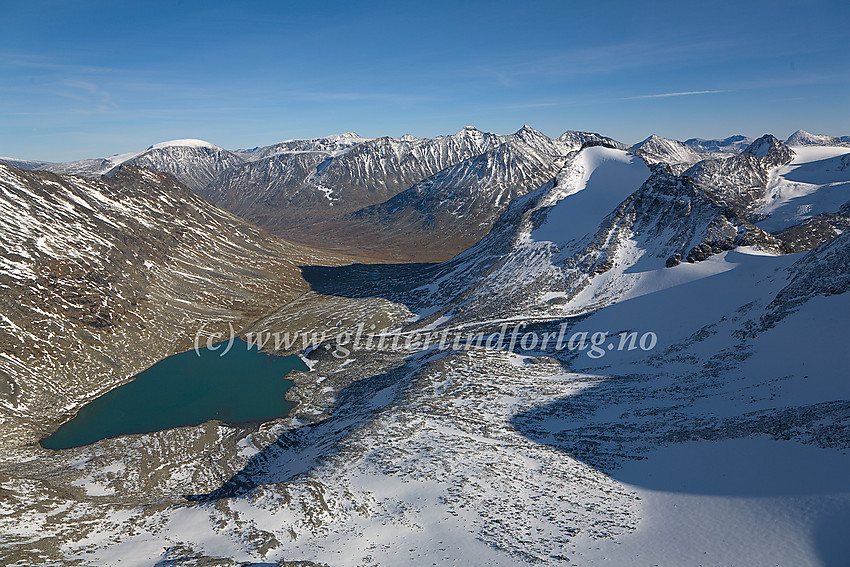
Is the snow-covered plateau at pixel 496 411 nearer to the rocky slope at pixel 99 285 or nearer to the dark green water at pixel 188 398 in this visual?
the rocky slope at pixel 99 285

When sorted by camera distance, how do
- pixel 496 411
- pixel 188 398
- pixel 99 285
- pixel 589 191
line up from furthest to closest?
pixel 589 191, pixel 99 285, pixel 188 398, pixel 496 411

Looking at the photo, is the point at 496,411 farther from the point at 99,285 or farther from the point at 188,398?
the point at 99,285

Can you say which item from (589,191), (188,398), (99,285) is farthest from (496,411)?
(99,285)

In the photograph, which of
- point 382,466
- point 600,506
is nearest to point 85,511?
point 382,466

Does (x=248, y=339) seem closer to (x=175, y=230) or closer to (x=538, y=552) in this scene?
(x=175, y=230)

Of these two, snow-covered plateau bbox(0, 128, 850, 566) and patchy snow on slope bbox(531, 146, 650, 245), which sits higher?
patchy snow on slope bbox(531, 146, 650, 245)

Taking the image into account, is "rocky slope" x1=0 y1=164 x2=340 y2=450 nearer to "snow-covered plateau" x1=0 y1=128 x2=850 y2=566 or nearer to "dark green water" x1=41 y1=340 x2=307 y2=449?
"snow-covered plateau" x1=0 y1=128 x2=850 y2=566

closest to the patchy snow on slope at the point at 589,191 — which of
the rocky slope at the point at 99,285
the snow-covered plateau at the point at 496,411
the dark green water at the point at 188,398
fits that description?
the snow-covered plateau at the point at 496,411

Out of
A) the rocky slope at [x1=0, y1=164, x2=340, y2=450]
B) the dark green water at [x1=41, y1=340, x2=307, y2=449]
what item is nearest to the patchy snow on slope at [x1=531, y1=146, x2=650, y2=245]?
the dark green water at [x1=41, y1=340, x2=307, y2=449]
